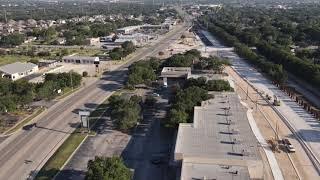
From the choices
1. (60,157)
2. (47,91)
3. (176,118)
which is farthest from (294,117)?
(47,91)

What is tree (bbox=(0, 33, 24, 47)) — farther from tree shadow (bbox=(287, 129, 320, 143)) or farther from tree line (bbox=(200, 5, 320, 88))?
tree shadow (bbox=(287, 129, 320, 143))

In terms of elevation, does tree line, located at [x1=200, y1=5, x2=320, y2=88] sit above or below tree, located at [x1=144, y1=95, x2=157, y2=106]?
above

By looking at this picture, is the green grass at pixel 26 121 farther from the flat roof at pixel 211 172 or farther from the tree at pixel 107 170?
the flat roof at pixel 211 172

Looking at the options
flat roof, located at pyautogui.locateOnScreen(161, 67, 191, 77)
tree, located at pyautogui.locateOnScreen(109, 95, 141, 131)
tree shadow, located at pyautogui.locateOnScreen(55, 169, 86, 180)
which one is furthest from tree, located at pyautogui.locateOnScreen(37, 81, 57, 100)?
tree shadow, located at pyautogui.locateOnScreen(55, 169, 86, 180)

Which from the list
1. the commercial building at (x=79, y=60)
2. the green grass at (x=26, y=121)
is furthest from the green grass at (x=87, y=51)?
the green grass at (x=26, y=121)

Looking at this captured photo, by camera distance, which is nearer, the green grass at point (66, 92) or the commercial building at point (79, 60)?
the green grass at point (66, 92)
